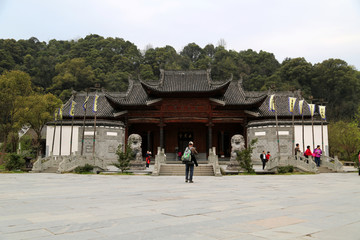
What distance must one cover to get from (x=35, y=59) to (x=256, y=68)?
54676mm

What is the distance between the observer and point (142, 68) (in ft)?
237

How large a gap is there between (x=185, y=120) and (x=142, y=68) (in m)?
47.1

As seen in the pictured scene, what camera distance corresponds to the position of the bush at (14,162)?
67.4 ft

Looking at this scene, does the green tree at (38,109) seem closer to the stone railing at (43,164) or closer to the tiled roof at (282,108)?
the stone railing at (43,164)

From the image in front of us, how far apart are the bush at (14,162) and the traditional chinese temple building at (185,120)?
7.47m

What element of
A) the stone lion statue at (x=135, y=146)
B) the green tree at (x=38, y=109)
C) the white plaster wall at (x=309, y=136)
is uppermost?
the green tree at (x=38, y=109)

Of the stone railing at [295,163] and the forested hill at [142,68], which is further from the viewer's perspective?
the forested hill at [142,68]

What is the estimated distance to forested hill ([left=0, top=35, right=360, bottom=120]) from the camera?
62781 mm

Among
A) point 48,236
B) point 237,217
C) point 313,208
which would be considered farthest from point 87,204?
point 313,208

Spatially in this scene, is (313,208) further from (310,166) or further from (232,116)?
(232,116)

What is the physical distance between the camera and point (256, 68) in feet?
249

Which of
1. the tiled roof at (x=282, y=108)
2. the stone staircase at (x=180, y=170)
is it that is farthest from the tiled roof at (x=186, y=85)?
the stone staircase at (x=180, y=170)

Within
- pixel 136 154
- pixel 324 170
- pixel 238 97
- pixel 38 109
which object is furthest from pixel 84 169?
pixel 238 97

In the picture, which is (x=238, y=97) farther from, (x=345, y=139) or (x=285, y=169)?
(x=345, y=139)
